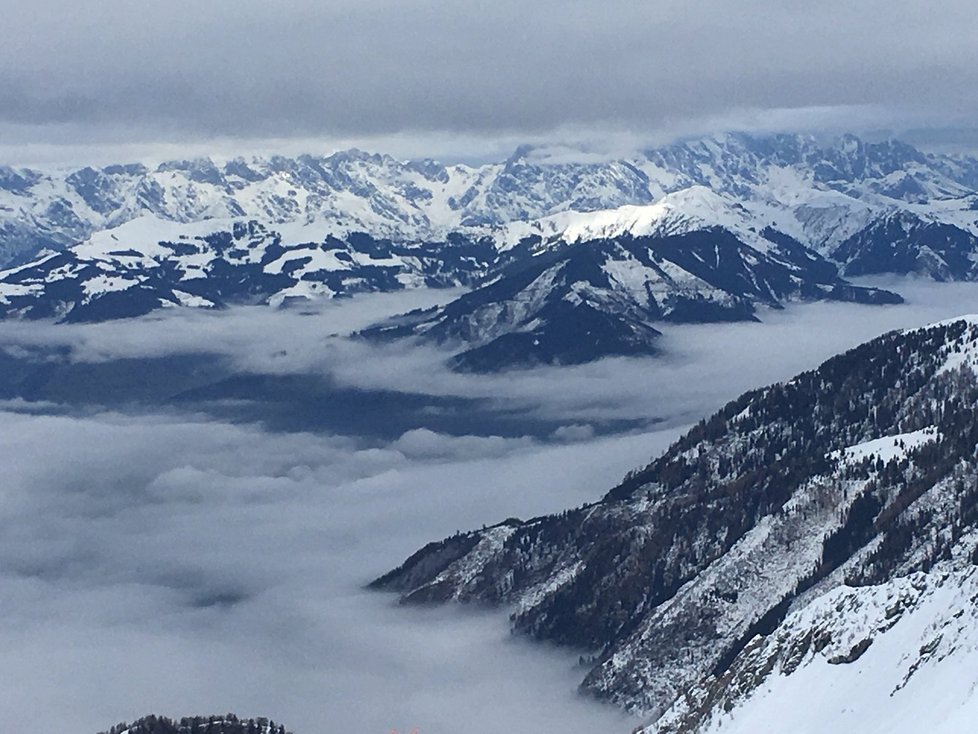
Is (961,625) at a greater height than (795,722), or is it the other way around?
(961,625)

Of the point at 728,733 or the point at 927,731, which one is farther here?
the point at 728,733

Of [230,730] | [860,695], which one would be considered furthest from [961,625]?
[230,730]

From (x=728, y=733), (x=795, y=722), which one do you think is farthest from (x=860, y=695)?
(x=728, y=733)

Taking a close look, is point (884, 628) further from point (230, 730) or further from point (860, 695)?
point (230, 730)

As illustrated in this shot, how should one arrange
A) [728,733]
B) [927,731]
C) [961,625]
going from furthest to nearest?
[728,733] < [961,625] < [927,731]

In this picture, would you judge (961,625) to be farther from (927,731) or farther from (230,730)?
(230,730)

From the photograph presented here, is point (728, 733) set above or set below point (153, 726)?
below

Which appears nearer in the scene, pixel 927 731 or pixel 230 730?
pixel 927 731

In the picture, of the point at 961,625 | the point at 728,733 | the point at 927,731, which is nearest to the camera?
the point at 927,731
